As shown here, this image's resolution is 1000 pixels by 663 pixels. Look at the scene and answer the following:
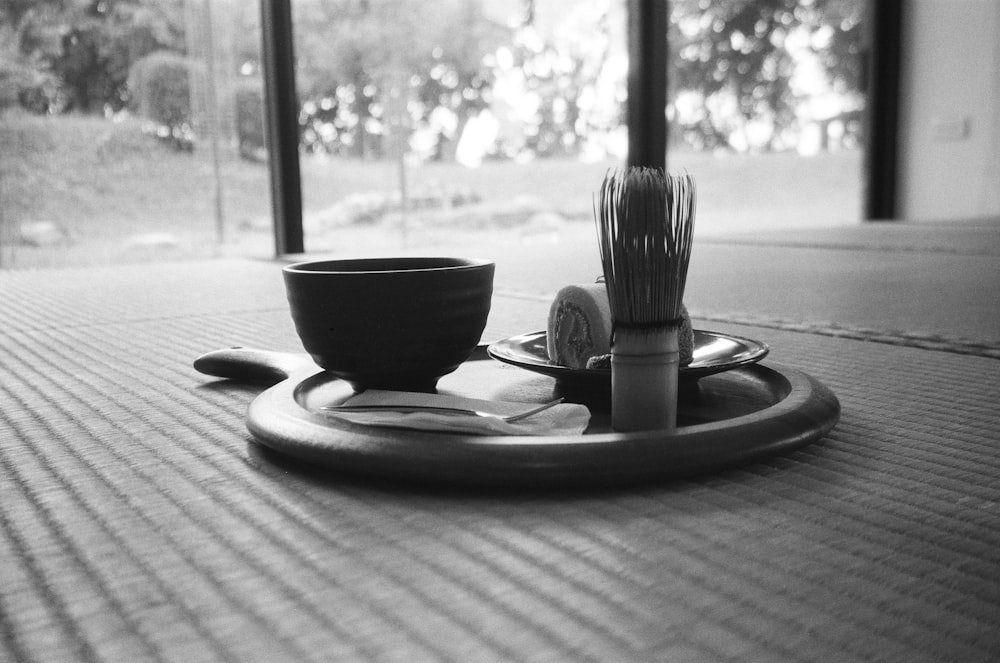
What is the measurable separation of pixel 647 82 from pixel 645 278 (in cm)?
305

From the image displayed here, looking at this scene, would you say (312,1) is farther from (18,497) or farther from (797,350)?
(18,497)

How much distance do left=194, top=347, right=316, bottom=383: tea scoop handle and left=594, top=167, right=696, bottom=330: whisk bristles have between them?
0.86 feet

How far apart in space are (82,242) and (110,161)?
0.23m

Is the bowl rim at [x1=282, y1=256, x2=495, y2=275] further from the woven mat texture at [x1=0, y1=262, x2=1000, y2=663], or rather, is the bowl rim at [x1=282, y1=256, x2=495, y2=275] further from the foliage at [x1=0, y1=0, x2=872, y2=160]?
the foliage at [x1=0, y1=0, x2=872, y2=160]

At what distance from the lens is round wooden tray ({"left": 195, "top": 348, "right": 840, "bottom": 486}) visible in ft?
1.33

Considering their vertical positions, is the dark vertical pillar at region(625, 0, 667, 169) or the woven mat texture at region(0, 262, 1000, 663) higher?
the dark vertical pillar at region(625, 0, 667, 169)

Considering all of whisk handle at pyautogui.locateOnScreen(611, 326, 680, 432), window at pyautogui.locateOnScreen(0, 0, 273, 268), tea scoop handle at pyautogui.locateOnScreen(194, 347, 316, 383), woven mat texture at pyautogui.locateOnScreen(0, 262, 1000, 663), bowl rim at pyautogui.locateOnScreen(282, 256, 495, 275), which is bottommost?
woven mat texture at pyautogui.locateOnScreen(0, 262, 1000, 663)

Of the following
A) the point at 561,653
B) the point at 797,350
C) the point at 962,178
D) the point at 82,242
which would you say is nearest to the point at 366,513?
the point at 561,653

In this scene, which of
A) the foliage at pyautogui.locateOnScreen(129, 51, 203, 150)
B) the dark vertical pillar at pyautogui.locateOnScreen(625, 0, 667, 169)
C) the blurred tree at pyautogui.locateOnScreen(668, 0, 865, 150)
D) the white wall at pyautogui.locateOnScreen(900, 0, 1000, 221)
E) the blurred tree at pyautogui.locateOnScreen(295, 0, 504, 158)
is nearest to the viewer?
the foliage at pyautogui.locateOnScreen(129, 51, 203, 150)

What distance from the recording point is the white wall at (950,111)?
3947 millimetres

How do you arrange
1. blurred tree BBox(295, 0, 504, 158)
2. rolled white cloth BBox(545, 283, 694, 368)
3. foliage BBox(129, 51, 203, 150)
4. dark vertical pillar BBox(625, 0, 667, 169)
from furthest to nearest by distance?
1. dark vertical pillar BBox(625, 0, 667, 169)
2. blurred tree BBox(295, 0, 504, 158)
3. foliage BBox(129, 51, 203, 150)
4. rolled white cloth BBox(545, 283, 694, 368)

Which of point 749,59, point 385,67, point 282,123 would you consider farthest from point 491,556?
point 749,59

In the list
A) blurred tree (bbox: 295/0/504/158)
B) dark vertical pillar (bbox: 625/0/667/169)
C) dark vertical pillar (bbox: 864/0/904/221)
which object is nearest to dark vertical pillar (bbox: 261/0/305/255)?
blurred tree (bbox: 295/0/504/158)

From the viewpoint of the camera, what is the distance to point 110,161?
2.52 m
